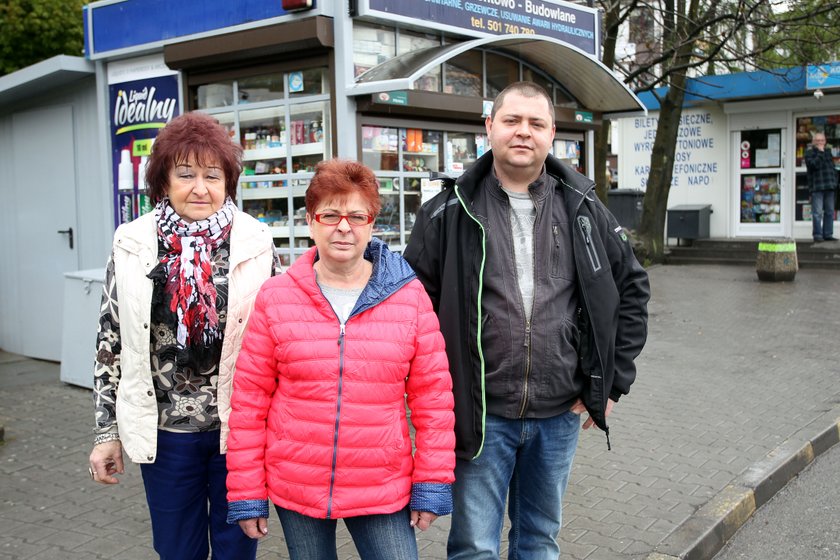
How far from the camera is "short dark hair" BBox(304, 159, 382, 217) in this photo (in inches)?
103

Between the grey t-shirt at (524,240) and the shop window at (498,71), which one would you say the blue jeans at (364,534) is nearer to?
the grey t-shirt at (524,240)

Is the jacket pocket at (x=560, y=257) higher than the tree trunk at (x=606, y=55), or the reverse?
the tree trunk at (x=606, y=55)

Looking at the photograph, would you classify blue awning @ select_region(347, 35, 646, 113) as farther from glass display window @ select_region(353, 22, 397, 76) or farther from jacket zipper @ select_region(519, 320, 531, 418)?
jacket zipper @ select_region(519, 320, 531, 418)

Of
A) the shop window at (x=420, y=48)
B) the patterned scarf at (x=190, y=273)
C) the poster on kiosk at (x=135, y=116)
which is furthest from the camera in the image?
the poster on kiosk at (x=135, y=116)

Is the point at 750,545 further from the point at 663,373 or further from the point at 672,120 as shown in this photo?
the point at 672,120

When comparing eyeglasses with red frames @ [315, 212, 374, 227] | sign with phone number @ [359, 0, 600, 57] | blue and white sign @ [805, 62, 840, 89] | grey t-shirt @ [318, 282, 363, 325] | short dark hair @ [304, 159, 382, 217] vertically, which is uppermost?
blue and white sign @ [805, 62, 840, 89]

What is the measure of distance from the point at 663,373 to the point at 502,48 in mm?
3369

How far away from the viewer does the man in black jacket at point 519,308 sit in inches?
114

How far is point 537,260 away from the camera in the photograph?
2943 mm

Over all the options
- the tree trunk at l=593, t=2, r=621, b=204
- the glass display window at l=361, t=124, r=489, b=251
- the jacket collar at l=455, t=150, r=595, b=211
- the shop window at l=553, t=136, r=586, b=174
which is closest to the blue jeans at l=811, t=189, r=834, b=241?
the tree trunk at l=593, t=2, r=621, b=204

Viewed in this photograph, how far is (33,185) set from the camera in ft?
29.5

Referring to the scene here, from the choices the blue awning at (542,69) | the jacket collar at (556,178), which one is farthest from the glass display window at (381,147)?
the jacket collar at (556,178)

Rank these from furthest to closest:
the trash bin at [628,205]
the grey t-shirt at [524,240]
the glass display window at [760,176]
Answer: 1. the trash bin at [628,205]
2. the glass display window at [760,176]
3. the grey t-shirt at [524,240]

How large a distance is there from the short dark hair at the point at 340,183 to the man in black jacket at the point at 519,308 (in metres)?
0.41
